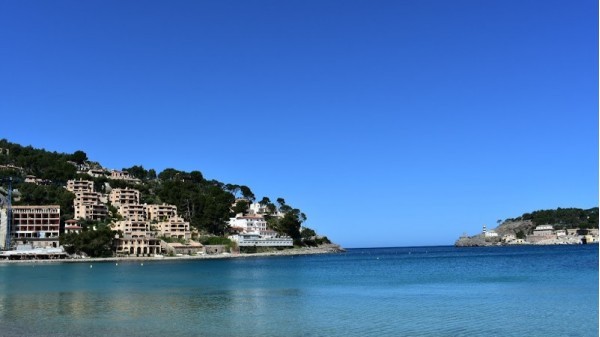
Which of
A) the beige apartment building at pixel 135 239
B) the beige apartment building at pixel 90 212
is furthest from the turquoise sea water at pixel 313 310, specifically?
the beige apartment building at pixel 90 212

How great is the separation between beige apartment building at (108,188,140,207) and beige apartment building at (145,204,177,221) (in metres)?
5.52

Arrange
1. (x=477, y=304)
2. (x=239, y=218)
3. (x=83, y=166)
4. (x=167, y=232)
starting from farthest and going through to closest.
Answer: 1. (x=83, y=166)
2. (x=239, y=218)
3. (x=167, y=232)
4. (x=477, y=304)

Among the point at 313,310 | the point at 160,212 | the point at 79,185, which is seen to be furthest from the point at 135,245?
the point at 313,310

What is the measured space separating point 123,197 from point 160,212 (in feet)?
33.5

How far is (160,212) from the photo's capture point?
109750 millimetres

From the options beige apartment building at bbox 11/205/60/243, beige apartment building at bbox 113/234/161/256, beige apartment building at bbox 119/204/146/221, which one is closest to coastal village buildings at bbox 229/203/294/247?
beige apartment building at bbox 113/234/161/256

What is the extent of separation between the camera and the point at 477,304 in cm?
2434

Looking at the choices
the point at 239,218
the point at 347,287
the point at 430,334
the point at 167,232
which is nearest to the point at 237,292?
the point at 347,287

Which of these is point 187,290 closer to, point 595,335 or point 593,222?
point 595,335

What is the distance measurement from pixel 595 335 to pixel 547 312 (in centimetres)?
486

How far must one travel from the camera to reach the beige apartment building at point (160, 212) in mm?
109062

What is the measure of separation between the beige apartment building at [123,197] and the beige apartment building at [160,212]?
18.1 feet

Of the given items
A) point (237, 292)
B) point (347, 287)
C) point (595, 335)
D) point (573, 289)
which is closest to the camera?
point (595, 335)

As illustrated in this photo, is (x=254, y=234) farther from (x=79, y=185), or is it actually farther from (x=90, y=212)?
(x=79, y=185)
